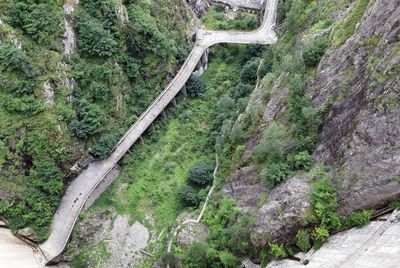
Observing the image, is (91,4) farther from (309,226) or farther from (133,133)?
(309,226)

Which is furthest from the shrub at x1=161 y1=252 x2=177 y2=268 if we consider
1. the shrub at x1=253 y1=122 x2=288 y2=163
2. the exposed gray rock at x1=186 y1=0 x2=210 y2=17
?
the exposed gray rock at x1=186 y1=0 x2=210 y2=17

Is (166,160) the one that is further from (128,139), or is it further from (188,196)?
(188,196)

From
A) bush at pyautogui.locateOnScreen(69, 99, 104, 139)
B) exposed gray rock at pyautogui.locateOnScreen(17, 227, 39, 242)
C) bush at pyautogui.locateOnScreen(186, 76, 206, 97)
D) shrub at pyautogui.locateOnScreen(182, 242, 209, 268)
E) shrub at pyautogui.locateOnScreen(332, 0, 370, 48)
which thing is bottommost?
exposed gray rock at pyautogui.locateOnScreen(17, 227, 39, 242)

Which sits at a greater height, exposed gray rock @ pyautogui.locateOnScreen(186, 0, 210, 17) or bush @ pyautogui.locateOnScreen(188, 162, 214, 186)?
exposed gray rock @ pyautogui.locateOnScreen(186, 0, 210, 17)

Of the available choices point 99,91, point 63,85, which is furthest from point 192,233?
point 63,85

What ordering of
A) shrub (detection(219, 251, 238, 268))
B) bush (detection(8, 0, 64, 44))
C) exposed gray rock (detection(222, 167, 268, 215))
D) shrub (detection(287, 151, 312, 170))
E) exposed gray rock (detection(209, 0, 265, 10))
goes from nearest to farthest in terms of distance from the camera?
shrub (detection(287, 151, 312, 170)), shrub (detection(219, 251, 238, 268)), exposed gray rock (detection(222, 167, 268, 215)), bush (detection(8, 0, 64, 44)), exposed gray rock (detection(209, 0, 265, 10))

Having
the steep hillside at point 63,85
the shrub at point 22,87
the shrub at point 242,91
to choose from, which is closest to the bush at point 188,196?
the steep hillside at point 63,85

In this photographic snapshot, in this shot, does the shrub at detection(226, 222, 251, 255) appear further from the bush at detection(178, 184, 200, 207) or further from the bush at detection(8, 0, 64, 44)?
the bush at detection(8, 0, 64, 44)
